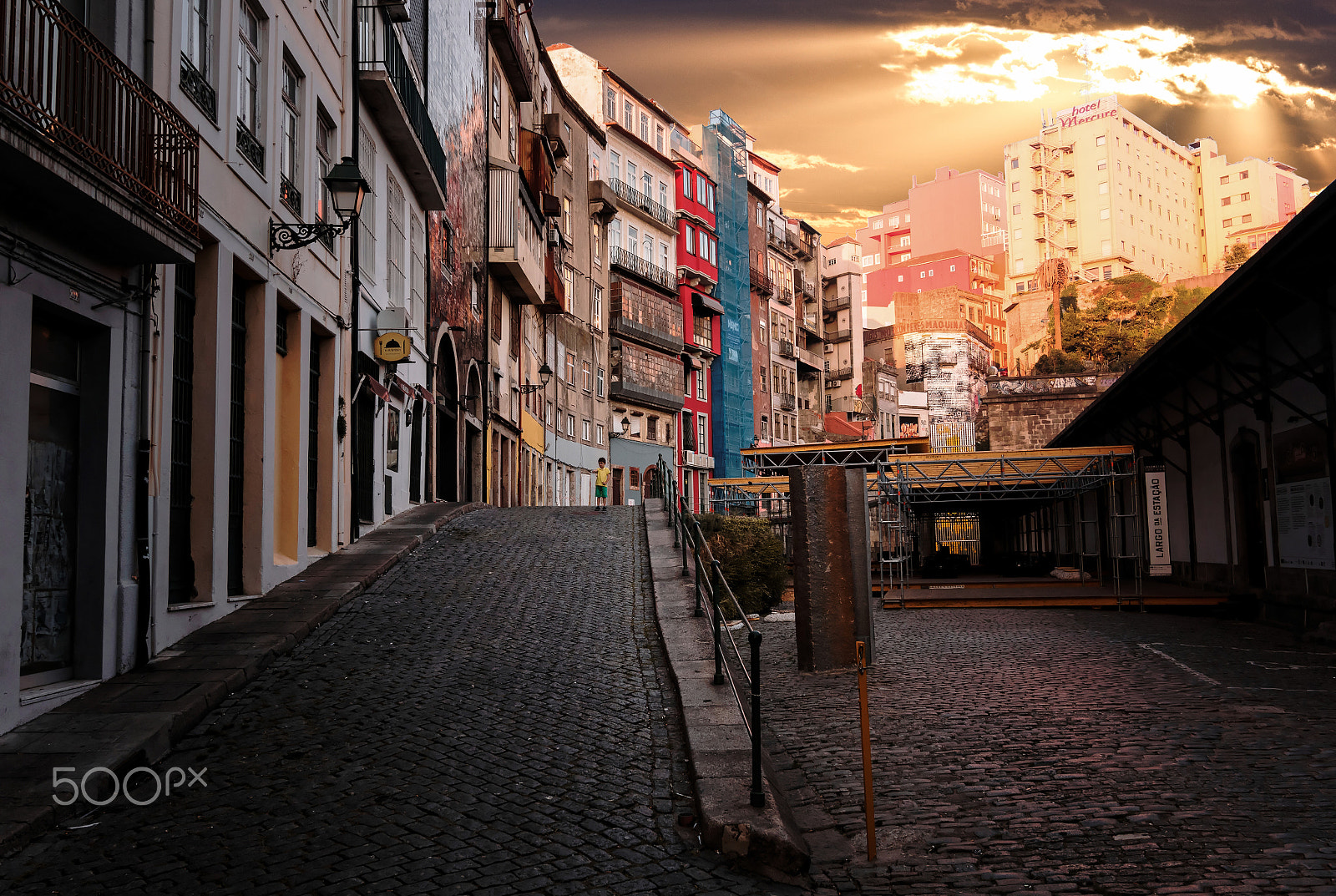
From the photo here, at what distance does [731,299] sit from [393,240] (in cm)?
5112

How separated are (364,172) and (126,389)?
10.2 metres

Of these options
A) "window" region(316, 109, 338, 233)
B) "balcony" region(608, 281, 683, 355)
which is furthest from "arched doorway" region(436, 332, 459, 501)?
"balcony" region(608, 281, 683, 355)

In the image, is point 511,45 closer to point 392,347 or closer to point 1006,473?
point 392,347

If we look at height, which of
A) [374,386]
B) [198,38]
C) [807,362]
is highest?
[807,362]

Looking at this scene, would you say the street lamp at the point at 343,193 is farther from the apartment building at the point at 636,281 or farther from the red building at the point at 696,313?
the red building at the point at 696,313

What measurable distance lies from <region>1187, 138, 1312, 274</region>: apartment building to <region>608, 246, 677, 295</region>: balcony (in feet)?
273

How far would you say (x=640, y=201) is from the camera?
5866cm

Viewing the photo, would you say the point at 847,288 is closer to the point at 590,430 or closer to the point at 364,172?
the point at 590,430

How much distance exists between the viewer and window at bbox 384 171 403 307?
20188 millimetres

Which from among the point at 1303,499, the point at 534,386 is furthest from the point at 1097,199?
the point at 1303,499

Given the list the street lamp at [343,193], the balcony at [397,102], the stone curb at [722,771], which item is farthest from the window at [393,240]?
the stone curb at [722,771]

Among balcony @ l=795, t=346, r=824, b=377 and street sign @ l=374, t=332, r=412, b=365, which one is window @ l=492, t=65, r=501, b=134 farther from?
balcony @ l=795, t=346, r=824, b=377

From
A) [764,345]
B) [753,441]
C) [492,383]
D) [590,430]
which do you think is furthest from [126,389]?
[764,345]

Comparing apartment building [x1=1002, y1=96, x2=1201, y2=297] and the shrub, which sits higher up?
apartment building [x1=1002, y1=96, x2=1201, y2=297]
